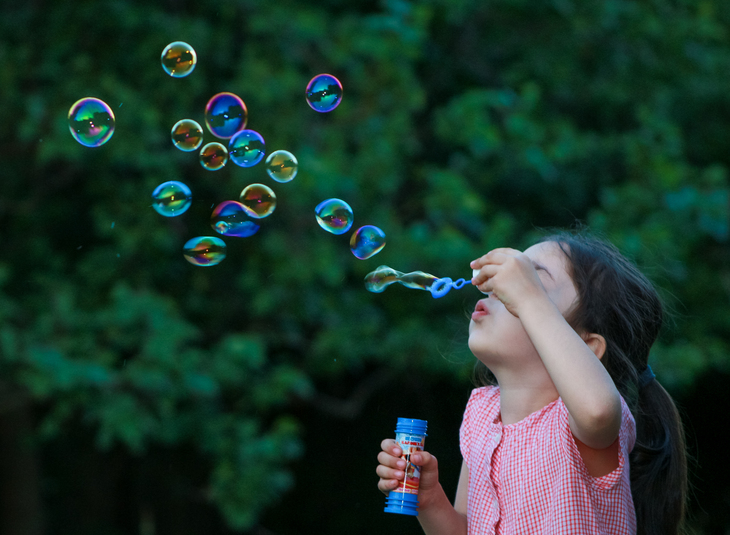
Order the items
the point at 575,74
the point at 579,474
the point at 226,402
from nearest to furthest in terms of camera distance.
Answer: the point at 579,474, the point at 226,402, the point at 575,74

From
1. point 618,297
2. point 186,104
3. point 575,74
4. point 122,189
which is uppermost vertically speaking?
point 575,74

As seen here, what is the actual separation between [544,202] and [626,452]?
9.11 feet

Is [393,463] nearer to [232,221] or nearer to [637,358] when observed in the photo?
[637,358]

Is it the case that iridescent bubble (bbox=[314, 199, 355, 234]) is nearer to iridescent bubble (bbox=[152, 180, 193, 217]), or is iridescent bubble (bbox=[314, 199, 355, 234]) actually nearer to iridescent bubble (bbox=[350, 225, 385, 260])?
iridescent bubble (bbox=[350, 225, 385, 260])

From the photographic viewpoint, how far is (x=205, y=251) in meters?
2.17

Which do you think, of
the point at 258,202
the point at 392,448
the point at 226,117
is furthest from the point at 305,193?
the point at 392,448

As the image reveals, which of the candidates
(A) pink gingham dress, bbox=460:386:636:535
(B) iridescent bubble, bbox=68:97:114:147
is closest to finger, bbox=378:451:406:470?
(A) pink gingham dress, bbox=460:386:636:535

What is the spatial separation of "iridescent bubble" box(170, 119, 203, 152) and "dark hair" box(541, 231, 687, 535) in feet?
3.80

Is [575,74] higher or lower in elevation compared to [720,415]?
higher

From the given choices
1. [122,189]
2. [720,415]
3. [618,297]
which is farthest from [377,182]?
[720,415]

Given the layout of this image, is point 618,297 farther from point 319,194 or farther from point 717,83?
point 717,83

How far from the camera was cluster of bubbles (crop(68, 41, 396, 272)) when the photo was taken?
6.90ft

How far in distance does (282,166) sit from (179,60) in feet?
1.66

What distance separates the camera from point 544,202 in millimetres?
4031
